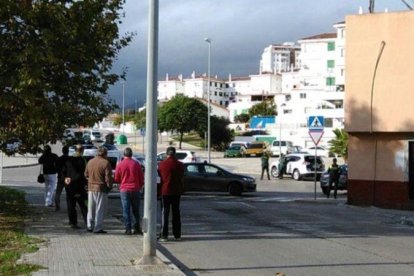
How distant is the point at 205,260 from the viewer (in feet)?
36.7

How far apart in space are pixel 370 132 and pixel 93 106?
1094cm

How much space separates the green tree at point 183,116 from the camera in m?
93.9

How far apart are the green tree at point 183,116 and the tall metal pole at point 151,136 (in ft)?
273

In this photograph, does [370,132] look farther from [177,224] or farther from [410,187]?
[177,224]

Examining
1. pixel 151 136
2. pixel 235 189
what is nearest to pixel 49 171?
pixel 151 136

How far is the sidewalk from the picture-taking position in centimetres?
957

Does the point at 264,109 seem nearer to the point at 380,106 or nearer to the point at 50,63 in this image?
the point at 380,106

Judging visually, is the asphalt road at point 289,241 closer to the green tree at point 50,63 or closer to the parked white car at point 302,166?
the green tree at point 50,63

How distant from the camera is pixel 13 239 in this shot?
1227 centimetres

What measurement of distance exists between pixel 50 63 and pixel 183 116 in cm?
8001

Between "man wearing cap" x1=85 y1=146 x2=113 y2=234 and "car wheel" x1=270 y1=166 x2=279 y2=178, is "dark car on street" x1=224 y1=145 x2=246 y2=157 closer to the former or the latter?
"car wheel" x1=270 y1=166 x2=279 y2=178

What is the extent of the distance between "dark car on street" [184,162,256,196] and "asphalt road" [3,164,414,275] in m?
4.55

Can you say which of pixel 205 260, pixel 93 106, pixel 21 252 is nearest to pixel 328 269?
pixel 205 260

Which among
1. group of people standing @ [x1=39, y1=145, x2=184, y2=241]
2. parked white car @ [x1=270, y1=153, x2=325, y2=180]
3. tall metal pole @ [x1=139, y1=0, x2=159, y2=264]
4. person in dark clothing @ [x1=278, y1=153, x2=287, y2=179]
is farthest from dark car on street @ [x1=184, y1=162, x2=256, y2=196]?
tall metal pole @ [x1=139, y1=0, x2=159, y2=264]
